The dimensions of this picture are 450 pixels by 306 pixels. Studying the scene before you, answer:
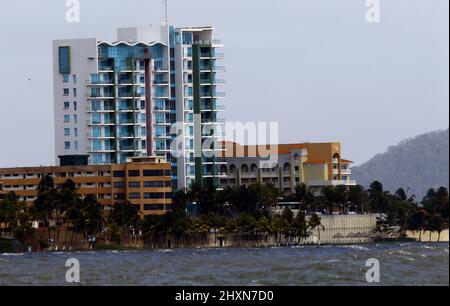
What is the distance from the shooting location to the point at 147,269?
131750 mm

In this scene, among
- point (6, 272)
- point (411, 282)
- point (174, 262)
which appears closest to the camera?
point (411, 282)

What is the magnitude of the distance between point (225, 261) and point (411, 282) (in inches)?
1746

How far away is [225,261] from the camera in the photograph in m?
150
